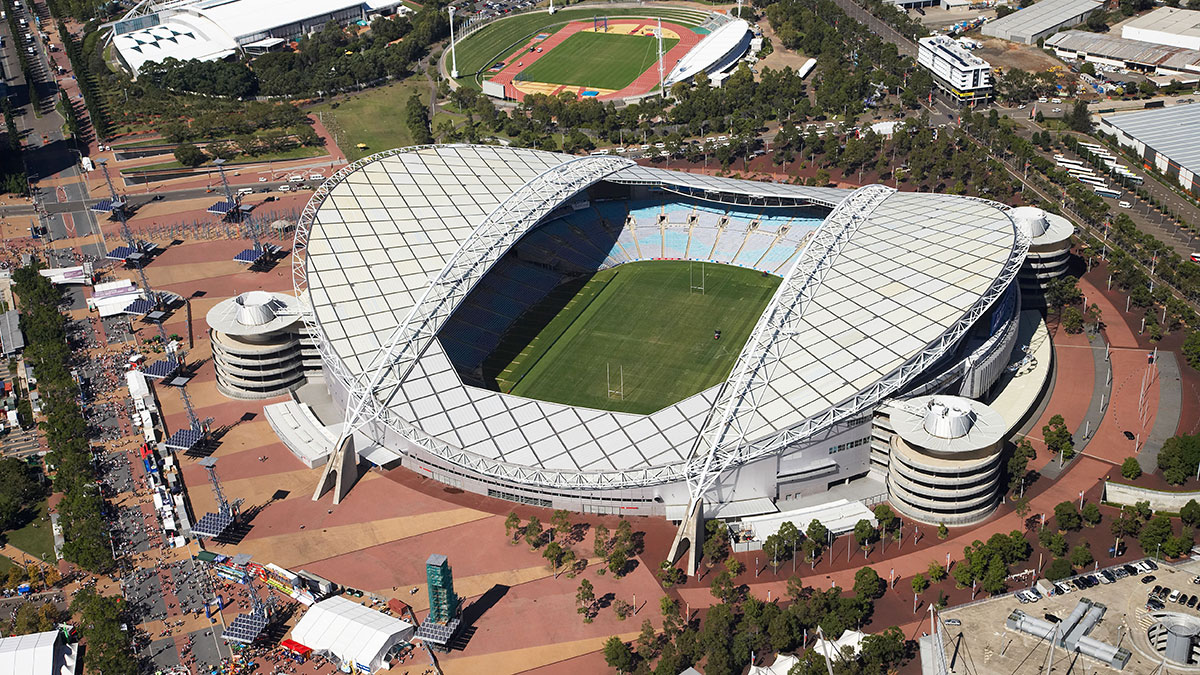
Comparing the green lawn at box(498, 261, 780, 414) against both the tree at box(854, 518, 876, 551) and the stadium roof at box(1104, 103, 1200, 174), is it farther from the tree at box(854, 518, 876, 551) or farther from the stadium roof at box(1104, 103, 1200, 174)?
the stadium roof at box(1104, 103, 1200, 174)

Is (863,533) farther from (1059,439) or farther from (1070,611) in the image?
(1059,439)

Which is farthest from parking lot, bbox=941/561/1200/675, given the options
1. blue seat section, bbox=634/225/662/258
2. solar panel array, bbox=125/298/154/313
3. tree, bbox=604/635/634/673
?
solar panel array, bbox=125/298/154/313

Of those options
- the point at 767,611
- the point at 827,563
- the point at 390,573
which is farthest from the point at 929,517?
the point at 390,573

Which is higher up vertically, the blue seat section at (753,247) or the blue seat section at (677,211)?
the blue seat section at (677,211)

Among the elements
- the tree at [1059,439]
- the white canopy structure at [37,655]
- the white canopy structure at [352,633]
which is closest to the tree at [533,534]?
the white canopy structure at [352,633]

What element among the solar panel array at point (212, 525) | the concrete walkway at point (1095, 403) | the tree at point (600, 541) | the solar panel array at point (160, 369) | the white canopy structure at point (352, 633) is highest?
the solar panel array at point (160, 369)

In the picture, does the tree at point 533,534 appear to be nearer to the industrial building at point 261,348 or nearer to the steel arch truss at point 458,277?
the steel arch truss at point 458,277

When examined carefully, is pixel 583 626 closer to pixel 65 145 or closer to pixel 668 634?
pixel 668 634
